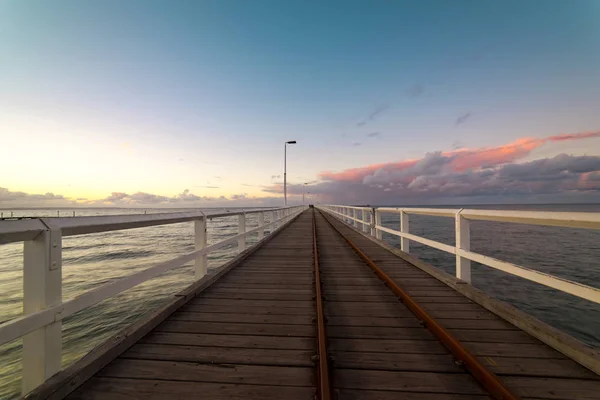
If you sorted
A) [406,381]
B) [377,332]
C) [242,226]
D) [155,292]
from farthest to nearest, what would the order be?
[155,292]
[242,226]
[377,332]
[406,381]

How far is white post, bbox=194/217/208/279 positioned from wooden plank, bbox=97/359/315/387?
2.16m

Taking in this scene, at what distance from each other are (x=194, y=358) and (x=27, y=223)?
170 centimetres

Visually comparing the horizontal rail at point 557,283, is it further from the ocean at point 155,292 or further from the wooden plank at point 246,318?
the ocean at point 155,292

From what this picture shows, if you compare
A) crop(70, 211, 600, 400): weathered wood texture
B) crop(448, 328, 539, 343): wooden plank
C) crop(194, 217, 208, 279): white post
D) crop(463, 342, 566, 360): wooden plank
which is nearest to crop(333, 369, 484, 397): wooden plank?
crop(70, 211, 600, 400): weathered wood texture

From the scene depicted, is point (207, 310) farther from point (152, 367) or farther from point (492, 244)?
point (492, 244)

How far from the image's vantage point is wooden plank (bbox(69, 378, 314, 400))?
2002 mm

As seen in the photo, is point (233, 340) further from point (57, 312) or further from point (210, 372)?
point (57, 312)

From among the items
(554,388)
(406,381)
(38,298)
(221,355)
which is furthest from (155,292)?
(554,388)

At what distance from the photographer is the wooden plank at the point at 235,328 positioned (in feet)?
Result: 9.87

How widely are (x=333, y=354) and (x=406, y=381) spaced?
2.17 feet

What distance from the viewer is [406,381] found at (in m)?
2.20

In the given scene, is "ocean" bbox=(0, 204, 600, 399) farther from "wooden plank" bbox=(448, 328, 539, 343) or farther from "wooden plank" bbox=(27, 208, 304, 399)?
"wooden plank" bbox=(448, 328, 539, 343)

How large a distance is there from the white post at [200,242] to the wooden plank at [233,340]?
5.46ft

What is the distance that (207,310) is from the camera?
143 inches
